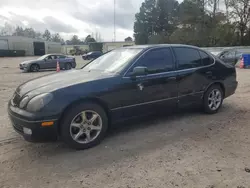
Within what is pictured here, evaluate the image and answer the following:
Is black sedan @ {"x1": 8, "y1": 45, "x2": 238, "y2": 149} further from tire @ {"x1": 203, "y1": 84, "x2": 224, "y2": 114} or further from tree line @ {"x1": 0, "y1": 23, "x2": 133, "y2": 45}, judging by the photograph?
tree line @ {"x1": 0, "y1": 23, "x2": 133, "y2": 45}

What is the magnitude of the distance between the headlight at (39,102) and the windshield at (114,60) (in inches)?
50.3

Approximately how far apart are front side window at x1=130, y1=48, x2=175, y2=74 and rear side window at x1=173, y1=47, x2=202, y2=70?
201 millimetres

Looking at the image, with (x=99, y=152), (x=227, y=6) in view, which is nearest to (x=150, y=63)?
(x=99, y=152)

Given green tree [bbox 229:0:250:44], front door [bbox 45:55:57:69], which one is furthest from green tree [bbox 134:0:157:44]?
front door [bbox 45:55:57:69]

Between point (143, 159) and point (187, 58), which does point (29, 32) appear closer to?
point (187, 58)

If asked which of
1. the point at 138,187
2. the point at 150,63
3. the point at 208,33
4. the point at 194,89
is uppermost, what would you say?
the point at 208,33

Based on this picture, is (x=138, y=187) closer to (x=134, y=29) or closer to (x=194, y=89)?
(x=194, y=89)

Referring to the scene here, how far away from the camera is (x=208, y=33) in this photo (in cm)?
4041

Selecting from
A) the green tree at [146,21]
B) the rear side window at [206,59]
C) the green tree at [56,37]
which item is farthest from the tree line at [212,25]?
the green tree at [56,37]

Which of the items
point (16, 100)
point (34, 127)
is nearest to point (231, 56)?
point (16, 100)

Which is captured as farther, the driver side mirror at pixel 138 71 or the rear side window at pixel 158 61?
the rear side window at pixel 158 61

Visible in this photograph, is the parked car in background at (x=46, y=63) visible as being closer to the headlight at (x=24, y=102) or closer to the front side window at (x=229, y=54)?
the front side window at (x=229, y=54)

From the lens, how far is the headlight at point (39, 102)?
3.38m

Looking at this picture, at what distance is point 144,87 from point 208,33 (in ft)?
130
